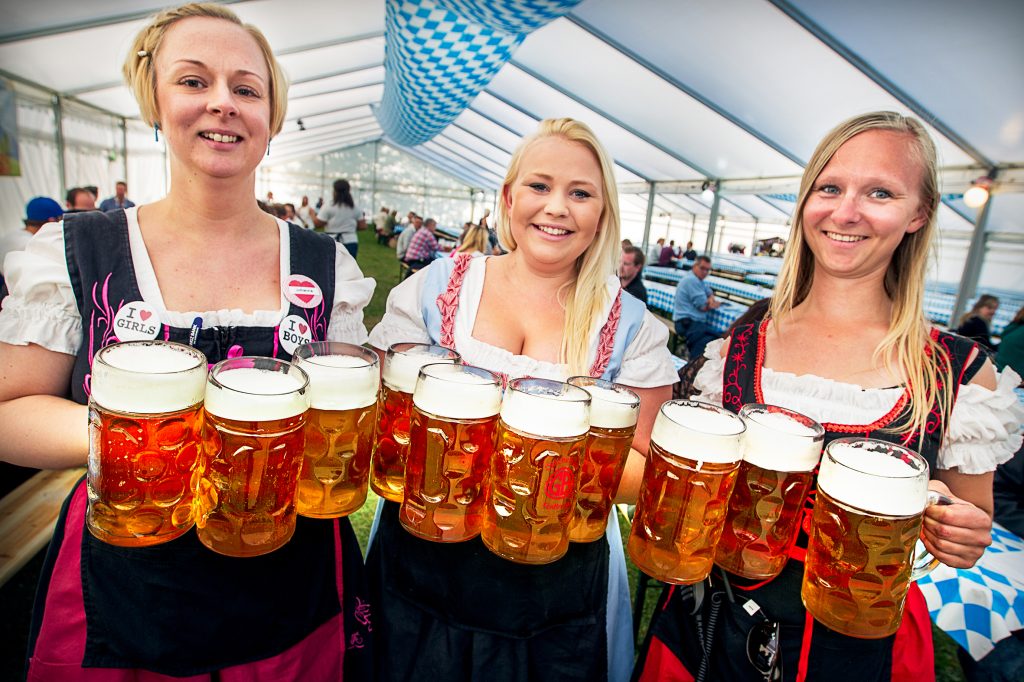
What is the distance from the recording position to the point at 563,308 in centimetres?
134

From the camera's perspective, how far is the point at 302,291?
1135 mm

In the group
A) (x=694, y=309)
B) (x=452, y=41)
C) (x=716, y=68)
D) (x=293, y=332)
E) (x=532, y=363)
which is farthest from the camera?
(x=694, y=309)

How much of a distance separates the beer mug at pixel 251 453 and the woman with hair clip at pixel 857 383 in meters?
0.86

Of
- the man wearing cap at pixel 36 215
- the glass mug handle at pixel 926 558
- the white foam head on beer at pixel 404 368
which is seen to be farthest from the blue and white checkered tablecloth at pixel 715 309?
the man wearing cap at pixel 36 215

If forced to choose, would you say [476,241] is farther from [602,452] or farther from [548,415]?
[548,415]

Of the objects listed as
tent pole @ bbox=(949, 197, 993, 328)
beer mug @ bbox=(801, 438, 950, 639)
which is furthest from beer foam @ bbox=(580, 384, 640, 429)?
tent pole @ bbox=(949, 197, 993, 328)

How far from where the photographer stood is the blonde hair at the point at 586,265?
1253 millimetres

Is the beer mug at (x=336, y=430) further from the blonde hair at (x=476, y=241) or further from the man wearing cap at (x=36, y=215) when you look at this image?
the blonde hair at (x=476, y=241)

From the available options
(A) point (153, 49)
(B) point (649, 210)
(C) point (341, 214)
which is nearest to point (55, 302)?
(A) point (153, 49)

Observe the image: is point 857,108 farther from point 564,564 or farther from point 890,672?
point 564,564

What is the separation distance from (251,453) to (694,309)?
17.4 feet

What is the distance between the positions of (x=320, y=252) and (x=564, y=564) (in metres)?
0.82

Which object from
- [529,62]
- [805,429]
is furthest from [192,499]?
[529,62]

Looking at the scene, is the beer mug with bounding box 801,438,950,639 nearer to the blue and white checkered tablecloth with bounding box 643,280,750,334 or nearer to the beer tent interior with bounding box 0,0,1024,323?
the beer tent interior with bounding box 0,0,1024,323
